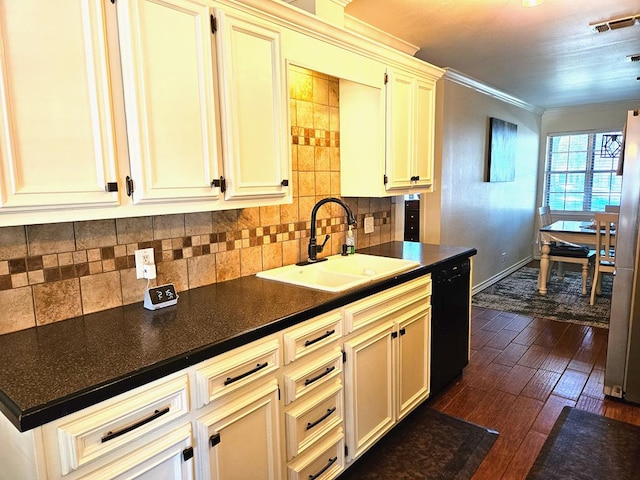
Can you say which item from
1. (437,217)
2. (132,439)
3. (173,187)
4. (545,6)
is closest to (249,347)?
(132,439)

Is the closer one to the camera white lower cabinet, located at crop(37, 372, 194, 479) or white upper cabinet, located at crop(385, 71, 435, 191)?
white lower cabinet, located at crop(37, 372, 194, 479)

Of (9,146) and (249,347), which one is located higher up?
(9,146)

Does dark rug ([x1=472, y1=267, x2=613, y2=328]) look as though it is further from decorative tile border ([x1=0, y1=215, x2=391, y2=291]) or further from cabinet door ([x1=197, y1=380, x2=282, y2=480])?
cabinet door ([x1=197, y1=380, x2=282, y2=480])

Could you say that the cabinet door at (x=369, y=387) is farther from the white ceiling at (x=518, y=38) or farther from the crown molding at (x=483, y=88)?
the crown molding at (x=483, y=88)

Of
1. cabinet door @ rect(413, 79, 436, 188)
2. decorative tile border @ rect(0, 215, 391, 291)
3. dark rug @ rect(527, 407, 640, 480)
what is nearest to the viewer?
decorative tile border @ rect(0, 215, 391, 291)

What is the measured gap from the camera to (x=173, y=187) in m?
1.55

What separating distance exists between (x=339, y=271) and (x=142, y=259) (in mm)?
1167

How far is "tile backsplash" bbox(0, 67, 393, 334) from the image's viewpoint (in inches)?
58.4

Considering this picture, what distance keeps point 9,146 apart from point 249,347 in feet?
2.99

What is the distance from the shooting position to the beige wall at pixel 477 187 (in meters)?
4.17

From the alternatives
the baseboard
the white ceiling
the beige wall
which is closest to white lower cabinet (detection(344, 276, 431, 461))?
the white ceiling

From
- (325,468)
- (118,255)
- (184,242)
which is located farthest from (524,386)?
(118,255)

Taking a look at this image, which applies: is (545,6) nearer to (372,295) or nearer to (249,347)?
(372,295)

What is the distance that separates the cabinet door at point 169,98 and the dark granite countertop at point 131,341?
1.46 feet
